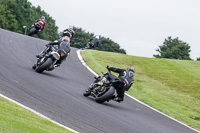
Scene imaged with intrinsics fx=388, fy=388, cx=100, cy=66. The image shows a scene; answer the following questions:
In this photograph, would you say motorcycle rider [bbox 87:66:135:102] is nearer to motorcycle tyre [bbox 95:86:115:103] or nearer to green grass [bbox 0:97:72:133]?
motorcycle tyre [bbox 95:86:115:103]

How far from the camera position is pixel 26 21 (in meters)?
95.1

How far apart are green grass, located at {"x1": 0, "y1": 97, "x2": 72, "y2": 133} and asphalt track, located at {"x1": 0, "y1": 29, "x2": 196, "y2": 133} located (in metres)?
0.67

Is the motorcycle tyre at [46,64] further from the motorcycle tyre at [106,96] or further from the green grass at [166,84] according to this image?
the green grass at [166,84]

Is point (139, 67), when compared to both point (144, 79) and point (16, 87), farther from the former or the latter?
point (16, 87)

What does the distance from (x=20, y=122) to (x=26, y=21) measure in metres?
90.9

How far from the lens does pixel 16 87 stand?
10688 mm

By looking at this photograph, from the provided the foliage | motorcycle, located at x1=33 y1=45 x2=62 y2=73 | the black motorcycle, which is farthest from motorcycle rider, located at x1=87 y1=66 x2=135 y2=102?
the foliage

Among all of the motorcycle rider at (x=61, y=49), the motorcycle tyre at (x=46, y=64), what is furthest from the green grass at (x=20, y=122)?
the motorcycle rider at (x=61, y=49)

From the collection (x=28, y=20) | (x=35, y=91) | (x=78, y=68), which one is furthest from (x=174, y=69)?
(x=28, y=20)

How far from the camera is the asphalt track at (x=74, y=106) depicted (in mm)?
9084

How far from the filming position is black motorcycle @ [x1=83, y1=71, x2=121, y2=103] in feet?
40.4

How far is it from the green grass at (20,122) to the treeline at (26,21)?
72.7 m

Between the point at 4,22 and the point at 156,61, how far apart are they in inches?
2250

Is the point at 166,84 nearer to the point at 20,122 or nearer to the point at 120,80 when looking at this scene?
the point at 120,80
